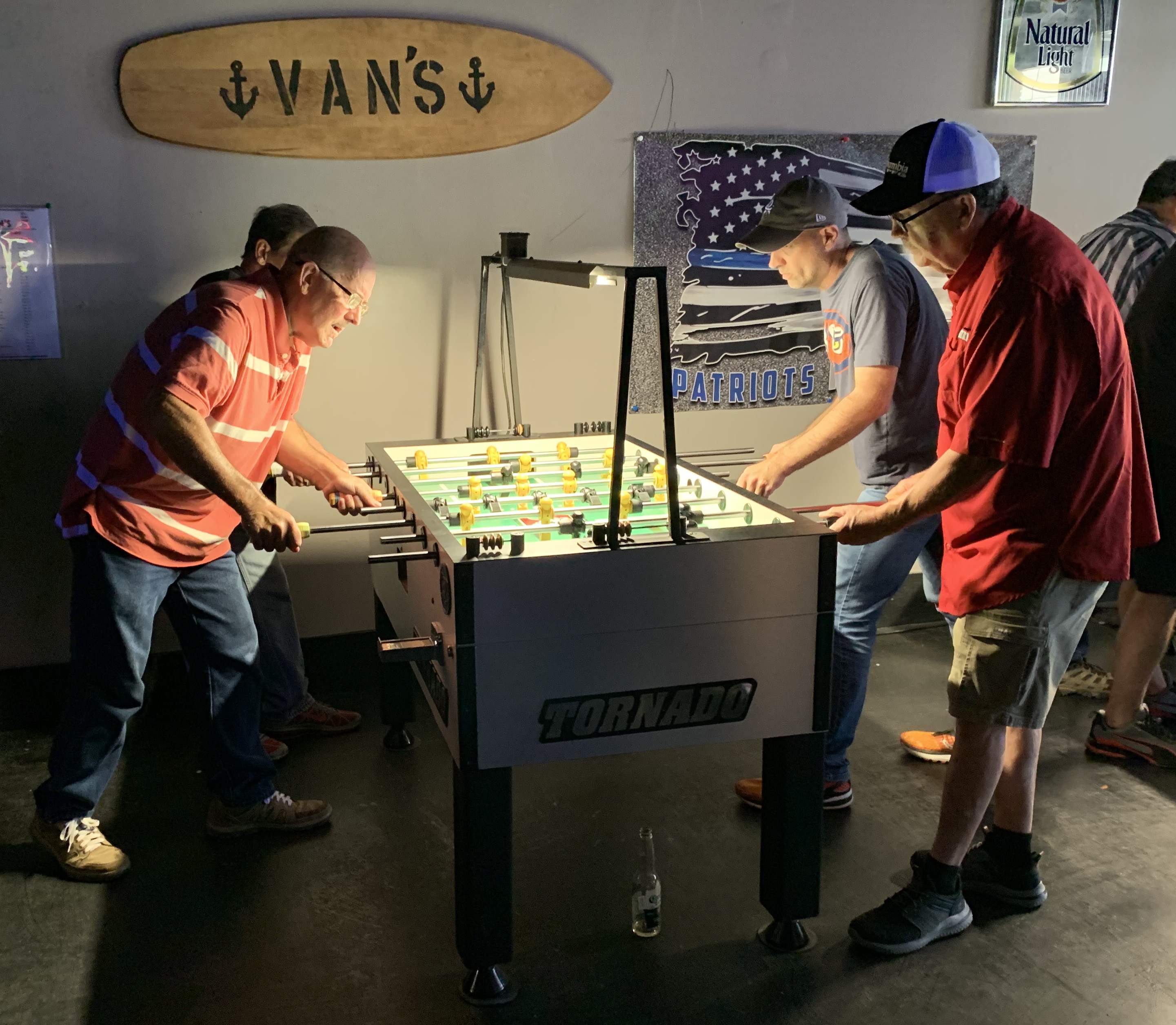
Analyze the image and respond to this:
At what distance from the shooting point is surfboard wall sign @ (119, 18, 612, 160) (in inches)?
135

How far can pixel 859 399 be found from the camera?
2.92m

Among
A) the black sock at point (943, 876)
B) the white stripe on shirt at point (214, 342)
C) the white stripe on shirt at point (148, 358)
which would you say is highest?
the white stripe on shirt at point (214, 342)

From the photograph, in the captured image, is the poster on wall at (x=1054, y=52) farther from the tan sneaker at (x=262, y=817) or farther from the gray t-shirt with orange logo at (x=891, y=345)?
the tan sneaker at (x=262, y=817)

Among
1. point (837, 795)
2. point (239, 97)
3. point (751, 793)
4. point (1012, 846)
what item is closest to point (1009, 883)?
point (1012, 846)

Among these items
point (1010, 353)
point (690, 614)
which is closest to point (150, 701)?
point (690, 614)

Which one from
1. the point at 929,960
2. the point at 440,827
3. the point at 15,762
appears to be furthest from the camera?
the point at 15,762

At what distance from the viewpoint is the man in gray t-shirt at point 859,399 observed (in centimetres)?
293

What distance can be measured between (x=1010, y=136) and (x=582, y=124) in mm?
1706

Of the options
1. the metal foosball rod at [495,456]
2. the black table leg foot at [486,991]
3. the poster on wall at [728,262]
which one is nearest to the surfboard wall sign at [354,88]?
the poster on wall at [728,262]

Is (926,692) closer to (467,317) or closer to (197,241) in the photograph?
(467,317)

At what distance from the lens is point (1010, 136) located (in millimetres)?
4387

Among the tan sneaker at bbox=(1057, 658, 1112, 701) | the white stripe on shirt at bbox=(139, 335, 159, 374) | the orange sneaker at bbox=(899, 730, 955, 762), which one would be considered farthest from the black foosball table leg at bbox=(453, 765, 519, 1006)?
the tan sneaker at bbox=(1057, 658, 1112, 701)

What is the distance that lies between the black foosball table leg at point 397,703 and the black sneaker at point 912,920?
153 cm

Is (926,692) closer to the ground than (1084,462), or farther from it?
closer to the ground
